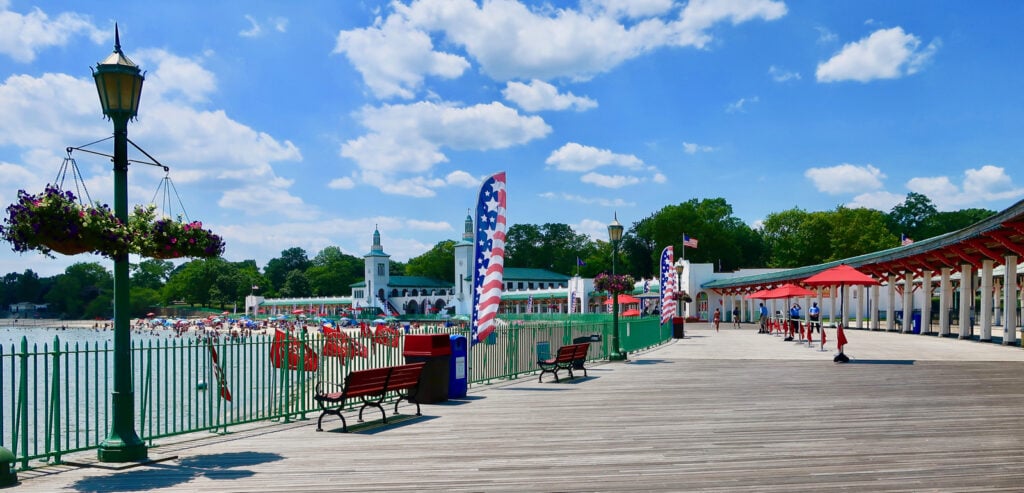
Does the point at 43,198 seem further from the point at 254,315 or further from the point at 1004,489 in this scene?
the point at 254,315

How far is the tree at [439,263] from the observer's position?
14646 cm

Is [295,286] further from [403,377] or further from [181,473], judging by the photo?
[181,473]

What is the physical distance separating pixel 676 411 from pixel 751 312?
60.5 meters

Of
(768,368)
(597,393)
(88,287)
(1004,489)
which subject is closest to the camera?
(1004,489)

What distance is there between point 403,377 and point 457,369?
249 centimetres

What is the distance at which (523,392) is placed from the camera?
48.8 feet

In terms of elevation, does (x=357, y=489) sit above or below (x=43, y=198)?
below

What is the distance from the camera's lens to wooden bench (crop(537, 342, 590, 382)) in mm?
16828

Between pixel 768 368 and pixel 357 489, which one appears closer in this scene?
pixel 357 489

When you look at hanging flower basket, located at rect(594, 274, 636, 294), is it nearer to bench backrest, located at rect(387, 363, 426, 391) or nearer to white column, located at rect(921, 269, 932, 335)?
bench backrest, located at rect(387, 363, 426, 391)

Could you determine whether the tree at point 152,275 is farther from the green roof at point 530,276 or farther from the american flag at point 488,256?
the american flag at point 488,256

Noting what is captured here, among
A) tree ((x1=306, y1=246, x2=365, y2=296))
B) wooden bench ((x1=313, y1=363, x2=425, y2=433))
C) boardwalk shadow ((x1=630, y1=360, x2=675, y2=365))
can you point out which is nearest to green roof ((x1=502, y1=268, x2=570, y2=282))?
tree ((x1=306, y1=246, x2=365, y2=296))

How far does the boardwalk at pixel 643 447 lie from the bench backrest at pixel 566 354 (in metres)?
1.53

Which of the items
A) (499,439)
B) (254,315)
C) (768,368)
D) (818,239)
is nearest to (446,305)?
(254,315)
